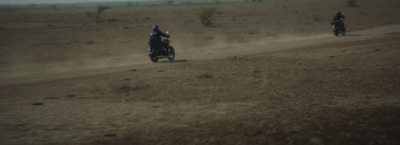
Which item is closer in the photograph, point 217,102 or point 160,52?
point 217,102

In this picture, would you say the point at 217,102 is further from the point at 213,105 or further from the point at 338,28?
the point at 338,28

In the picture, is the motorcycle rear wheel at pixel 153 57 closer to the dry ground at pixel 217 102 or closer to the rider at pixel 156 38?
the rider at pixel 156 38

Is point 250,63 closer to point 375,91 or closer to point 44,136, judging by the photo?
point 375,91


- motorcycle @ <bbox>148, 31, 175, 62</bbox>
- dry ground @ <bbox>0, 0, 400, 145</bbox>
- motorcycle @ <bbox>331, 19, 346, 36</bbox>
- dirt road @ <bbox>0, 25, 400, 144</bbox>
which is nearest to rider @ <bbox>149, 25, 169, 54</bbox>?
motorcycle @ <bbox>148, 31, 175, 62</bbox>

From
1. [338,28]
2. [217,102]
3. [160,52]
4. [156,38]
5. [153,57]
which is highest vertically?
[156,38]

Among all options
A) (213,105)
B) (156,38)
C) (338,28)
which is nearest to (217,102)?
(213,105)

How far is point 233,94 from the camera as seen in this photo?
874 centimetres

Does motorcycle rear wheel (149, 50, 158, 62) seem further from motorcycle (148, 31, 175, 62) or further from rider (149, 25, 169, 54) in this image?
rider (149, 25, 169, 54)

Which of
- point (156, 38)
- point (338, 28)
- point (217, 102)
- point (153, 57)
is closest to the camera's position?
point (217, 102)

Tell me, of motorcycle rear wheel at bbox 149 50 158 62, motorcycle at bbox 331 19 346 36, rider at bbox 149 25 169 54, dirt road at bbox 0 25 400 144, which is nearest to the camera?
dirt road at bbox 0 25 400 144

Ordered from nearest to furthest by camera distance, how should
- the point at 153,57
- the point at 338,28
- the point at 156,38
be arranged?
1. the point at 156,38
2. the point at 153,57
3. the point at 338,28

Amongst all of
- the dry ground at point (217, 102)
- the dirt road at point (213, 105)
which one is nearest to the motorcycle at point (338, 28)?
the dry ground at point (217, 102)

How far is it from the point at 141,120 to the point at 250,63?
7393mm

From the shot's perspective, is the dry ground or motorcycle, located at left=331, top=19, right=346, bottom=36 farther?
motorcycle, located at left=331, top=19, right=346, bottom=36
